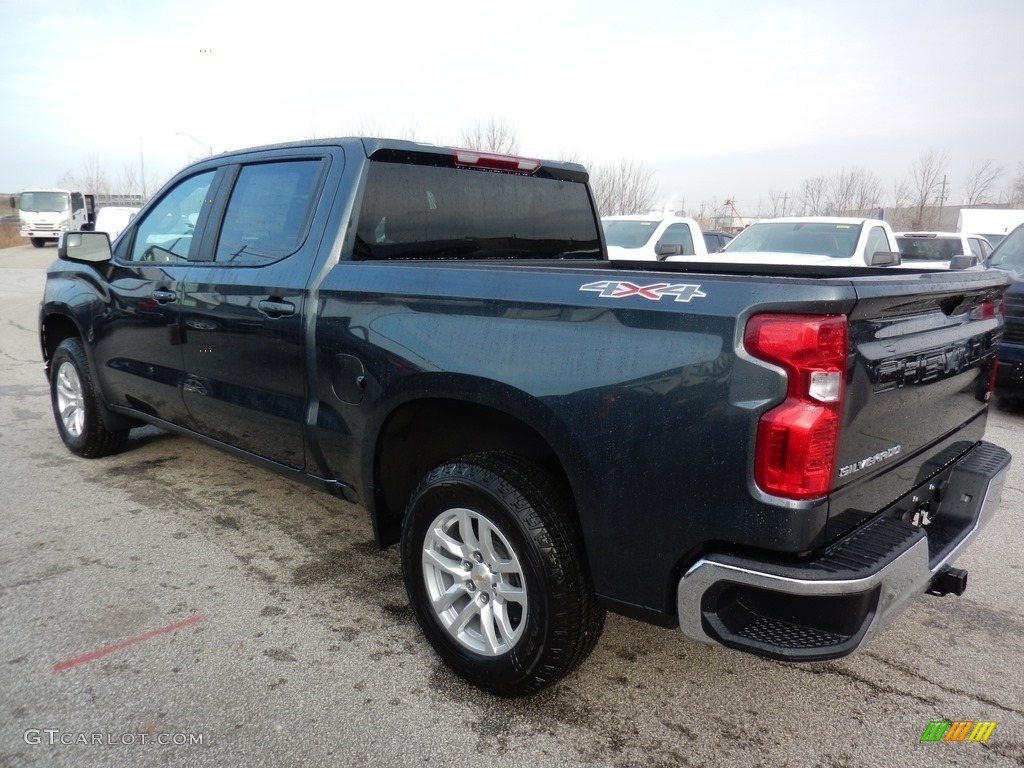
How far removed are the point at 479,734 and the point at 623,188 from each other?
31.8 m

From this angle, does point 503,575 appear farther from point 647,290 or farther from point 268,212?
point 268,212

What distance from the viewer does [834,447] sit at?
1999 millimetres

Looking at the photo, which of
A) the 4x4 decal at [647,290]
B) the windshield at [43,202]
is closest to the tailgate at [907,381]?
the 4x4 decal at [647,290]

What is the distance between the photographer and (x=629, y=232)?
36.2 feet

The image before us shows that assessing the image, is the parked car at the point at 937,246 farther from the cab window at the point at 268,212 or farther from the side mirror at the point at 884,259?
the cab window at the point at 268,212

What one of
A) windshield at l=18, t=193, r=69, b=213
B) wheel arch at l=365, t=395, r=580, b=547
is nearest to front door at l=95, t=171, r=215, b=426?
wheel arch at l=365, t=395, r=580, b=547

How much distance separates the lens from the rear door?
3270 mm

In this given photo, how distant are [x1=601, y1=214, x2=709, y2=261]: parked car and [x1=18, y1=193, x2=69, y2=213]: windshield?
29.5m

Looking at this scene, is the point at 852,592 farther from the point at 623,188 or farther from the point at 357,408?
the point at 623,188

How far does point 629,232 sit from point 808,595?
9553 mm

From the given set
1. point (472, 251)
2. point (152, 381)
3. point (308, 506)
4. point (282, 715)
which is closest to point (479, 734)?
point (282, 715)

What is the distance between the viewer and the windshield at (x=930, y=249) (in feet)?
47.3

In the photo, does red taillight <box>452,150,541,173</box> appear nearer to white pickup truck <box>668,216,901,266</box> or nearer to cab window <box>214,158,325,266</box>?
cab window <box>214,158,325,266</box>

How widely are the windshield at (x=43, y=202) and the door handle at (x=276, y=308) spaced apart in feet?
114
